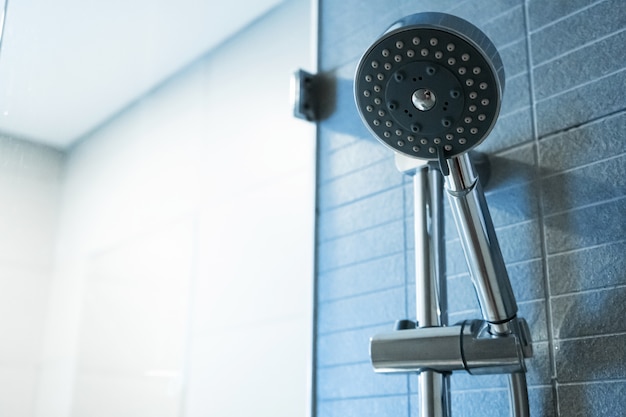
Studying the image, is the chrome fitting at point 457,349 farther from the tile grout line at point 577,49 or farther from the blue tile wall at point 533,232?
the tile grout line at point 577,49

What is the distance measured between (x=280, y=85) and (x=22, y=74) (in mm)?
372

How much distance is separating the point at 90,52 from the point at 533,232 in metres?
0.57

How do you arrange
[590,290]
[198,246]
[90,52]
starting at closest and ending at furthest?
[590,290] → [90,52] → [198,246]

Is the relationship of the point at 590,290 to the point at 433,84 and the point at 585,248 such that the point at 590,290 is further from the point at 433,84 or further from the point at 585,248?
the point at 433,84

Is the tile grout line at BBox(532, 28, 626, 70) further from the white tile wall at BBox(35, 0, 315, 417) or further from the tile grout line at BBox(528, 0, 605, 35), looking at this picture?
the white tile wall at BBox(35, 0, 315, 417)

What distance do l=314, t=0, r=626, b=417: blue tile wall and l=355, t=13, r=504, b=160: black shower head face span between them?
→ 18cm

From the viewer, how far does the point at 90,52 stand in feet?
3.35

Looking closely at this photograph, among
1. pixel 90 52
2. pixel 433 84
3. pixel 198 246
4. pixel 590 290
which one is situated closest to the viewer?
pixel 433 84

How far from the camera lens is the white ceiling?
36.5 inches

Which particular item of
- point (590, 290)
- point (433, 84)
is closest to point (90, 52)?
point (433, 84)

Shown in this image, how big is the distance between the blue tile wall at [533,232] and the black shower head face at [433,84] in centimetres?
18

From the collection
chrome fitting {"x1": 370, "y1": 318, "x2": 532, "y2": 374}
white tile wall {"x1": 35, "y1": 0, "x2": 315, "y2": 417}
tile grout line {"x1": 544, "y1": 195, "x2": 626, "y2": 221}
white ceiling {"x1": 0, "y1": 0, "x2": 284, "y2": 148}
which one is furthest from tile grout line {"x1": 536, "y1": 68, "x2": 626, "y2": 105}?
white ceiling {"x1": 0, "y1": 0, "x2": 284, "y2": 148}

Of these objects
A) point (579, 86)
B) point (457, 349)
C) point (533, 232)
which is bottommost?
point (457, 349)

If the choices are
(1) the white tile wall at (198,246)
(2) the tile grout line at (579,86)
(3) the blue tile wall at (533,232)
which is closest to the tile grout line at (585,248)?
(3) the blue tile wall at (533,232)
